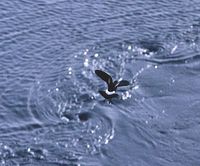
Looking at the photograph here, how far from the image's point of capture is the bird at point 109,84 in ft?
128

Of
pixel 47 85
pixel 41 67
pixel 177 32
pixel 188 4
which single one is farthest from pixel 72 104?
pixel 188 4

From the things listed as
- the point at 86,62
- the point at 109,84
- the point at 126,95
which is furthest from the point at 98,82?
the point at 86,62

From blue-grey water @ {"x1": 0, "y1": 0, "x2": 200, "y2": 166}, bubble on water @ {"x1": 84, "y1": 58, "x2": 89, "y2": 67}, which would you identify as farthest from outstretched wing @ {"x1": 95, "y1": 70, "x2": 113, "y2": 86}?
bubble on water @ {"x1": 84, "y1": 58, "x2": 89, "y2": 67}

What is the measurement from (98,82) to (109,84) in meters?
2.81

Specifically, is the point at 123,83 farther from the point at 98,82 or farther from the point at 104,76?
the point at 98,82

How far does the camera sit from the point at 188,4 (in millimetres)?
53812

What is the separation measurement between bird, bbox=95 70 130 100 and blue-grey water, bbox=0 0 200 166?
548 millimetres

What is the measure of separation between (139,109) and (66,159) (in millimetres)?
7482

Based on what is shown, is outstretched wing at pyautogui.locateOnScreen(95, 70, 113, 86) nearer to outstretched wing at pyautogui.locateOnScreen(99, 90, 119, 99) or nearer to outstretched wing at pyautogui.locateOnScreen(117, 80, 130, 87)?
outstretched wing at pyautogui.locateOnScreen(117, 80, 130, 87)

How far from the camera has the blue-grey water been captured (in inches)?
1412

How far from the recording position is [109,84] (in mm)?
39344

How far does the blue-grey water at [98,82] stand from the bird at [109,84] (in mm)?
548

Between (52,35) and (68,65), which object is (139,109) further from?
(52,35)

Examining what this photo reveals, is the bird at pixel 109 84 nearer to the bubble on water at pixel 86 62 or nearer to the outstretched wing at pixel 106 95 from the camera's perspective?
the outstretched wing at pixel 106 95
